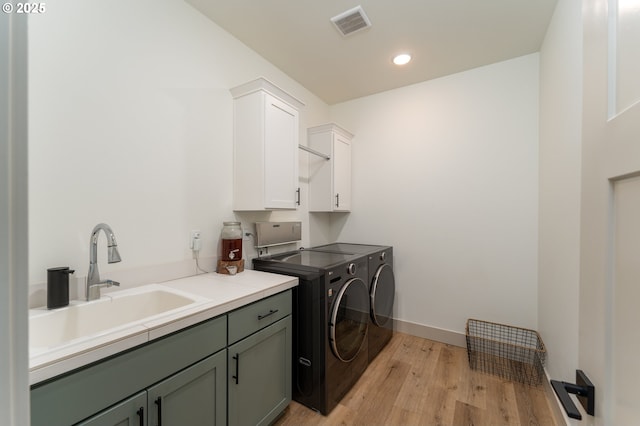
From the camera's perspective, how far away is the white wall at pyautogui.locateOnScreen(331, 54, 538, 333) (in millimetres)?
2252

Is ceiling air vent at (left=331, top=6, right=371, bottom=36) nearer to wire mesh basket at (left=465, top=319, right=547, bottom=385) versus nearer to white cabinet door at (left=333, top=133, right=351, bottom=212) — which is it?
white cabinet door at (left=333, top=133, right=351, bottom=212)

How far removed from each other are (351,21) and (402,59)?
2.21 ft

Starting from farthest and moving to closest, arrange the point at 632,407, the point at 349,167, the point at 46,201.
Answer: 1. the point at 349,167
2. the point at 46,201
3. the point at 632,407

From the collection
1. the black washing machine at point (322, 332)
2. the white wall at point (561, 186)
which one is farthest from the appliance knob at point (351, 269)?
the white wall at point (561, 186)

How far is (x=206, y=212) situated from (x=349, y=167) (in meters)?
1.75

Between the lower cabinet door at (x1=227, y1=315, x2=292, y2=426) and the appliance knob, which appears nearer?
the lower cabinet door at (x1=227, y1=315, x2=292, y2=426)

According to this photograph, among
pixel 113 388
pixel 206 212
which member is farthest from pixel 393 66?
pixel 113 388

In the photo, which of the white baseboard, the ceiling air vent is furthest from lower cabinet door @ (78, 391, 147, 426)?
the white baseboard

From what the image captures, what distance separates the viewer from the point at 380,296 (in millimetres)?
2359

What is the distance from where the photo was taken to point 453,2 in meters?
1.70

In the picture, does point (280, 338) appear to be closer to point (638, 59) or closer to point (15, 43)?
point (15, 43)

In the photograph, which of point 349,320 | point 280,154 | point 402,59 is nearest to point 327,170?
point 280,154

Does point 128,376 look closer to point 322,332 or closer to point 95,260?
point 95,260

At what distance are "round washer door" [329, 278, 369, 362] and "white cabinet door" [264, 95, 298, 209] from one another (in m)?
0.82
